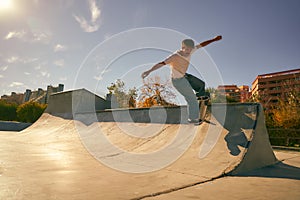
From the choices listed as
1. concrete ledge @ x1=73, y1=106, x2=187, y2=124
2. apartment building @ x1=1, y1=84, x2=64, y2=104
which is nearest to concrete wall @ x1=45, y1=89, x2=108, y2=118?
concrete ledge @ x1=73, y1=106, x2=187, y2=124

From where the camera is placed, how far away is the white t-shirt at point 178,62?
4231mm

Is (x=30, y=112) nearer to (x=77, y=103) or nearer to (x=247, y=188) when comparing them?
(x=77, y=103)

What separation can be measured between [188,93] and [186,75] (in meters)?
0.42

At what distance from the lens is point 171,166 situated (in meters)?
3.07

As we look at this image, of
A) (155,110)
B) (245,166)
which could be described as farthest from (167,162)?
(155,110)

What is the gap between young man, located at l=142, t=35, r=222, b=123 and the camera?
13.9 feet

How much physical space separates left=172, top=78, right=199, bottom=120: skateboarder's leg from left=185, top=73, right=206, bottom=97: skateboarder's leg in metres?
0.12

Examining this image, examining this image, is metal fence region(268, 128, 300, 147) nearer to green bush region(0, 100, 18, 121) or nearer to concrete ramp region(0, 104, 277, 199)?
concrete ramp region(0, 104, 277, 199)

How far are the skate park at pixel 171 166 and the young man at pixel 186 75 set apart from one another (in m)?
0.42

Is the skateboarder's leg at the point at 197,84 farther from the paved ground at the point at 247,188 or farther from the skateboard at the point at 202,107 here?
the paved ground at the point at 247,188

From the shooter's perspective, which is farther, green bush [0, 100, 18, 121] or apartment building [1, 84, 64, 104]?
apartment building [1, 84, 64, 104]

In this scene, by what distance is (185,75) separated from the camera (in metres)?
4.46

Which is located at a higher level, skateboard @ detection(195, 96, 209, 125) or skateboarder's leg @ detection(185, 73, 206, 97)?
Result: skateboarder's leg @ detection(185, 73, 206, 97)

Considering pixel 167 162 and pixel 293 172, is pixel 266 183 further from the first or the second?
pixel 167 162
